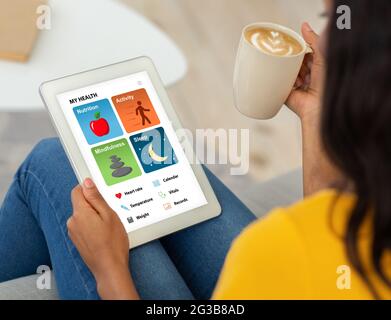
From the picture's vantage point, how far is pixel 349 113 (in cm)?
50

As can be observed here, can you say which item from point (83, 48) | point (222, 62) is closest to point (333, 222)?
point (83, 48)

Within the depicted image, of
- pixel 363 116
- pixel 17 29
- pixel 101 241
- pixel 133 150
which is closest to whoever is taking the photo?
pixel 363 116

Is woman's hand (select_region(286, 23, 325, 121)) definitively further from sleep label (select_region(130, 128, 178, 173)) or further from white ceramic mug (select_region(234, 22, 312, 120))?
sleep label (select_region(130, 128, 178, 173))

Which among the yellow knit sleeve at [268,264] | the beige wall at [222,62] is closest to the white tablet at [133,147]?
the yellow knit sleeve at [268,264]

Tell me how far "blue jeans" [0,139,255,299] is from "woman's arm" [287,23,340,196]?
0.47 feet

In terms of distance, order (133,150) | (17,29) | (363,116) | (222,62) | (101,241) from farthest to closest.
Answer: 1. (222,62)
2. (17,29)
3. (133,150)
4. (101,241)
5. (363,116)

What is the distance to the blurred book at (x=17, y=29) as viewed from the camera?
98 centimetres

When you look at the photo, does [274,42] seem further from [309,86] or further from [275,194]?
[275,194]

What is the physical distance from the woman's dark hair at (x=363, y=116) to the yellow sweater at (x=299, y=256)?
0.05ft

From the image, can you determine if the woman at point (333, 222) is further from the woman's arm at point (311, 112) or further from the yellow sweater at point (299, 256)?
the woman's arm at point (311, 112)

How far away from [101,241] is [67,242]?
0.09 m

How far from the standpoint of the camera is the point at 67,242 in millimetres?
820

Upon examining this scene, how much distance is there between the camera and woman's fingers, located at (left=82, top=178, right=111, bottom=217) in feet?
2.56

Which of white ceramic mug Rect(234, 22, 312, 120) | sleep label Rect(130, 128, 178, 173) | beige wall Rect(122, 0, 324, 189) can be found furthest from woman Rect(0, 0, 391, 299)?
beige wall Rect(122, 0, 324, 189)
